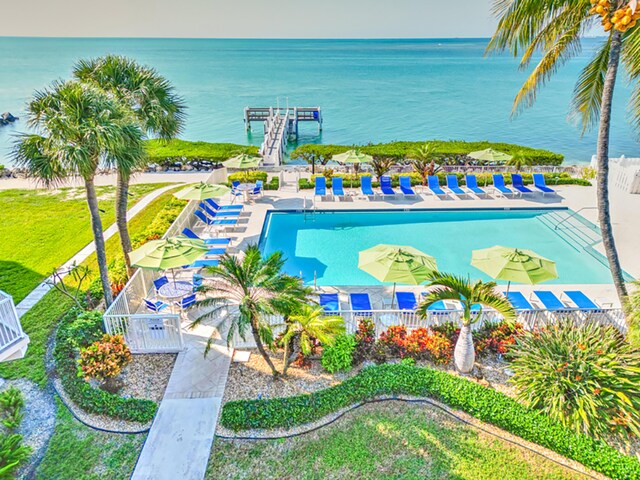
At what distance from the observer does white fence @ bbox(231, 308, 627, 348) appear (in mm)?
10023

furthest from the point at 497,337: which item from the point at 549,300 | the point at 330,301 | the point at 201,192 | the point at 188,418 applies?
the point at 201,192

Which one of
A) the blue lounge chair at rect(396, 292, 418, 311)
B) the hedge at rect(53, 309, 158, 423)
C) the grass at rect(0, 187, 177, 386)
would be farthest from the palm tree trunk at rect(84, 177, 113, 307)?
the blue lounge chair at rect(396, 292, 418, 311)

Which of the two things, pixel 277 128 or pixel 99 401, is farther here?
pixel 277 128

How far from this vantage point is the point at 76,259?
47.2 ft

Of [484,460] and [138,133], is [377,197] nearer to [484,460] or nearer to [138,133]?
[138,133]

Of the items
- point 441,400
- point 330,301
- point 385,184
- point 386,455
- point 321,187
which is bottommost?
point 386,455

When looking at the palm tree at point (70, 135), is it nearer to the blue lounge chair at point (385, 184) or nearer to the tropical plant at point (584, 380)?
the tropical plant at point (584, 380)

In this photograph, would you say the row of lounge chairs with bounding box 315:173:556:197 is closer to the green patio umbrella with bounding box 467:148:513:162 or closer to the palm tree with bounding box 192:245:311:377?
the green patio umbrella with bounding box 467:148:513:162

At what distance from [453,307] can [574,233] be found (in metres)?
8.54

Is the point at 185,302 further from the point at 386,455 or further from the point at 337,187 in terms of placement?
the point at 337,187

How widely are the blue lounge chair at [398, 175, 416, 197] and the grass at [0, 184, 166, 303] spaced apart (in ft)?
41.3

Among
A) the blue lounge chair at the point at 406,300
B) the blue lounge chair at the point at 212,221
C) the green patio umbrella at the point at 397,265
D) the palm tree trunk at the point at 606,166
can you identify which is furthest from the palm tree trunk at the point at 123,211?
the palm tree trunk at the point at 606,166

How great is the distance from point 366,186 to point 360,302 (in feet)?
33.5

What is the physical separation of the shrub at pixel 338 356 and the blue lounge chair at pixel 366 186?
1176cm
